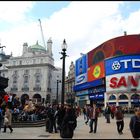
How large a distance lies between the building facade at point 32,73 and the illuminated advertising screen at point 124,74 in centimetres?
3993

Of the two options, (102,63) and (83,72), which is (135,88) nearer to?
(102,63)

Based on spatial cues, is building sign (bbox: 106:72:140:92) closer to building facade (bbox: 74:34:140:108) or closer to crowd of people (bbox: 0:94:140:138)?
building facade (bbox: 74:34:140:108)

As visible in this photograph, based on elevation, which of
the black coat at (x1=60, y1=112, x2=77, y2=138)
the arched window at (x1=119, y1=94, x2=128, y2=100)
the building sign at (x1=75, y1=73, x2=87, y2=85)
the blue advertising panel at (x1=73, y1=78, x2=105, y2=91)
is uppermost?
the building sign at (x1=75, y1=73, x2=87, y2=85)

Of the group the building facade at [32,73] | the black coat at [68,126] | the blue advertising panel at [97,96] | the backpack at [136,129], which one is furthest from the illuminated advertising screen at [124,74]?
the backpack at [136,129]

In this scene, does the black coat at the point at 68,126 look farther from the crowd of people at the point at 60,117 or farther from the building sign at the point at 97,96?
the building sign at the point at 97,96

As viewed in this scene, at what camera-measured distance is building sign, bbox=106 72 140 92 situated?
6131 cm

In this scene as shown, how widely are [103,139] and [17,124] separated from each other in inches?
349

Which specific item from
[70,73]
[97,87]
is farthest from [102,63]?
[70,73]

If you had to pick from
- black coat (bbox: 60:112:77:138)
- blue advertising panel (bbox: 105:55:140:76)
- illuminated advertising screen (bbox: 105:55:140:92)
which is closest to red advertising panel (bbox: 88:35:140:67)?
blue advertising panel (bbox: 105:55:140:76)

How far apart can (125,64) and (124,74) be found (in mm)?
2193

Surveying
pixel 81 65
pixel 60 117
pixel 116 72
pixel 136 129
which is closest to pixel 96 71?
pixel 116 72

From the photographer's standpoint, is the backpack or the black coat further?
the black coat

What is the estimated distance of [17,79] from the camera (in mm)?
107688

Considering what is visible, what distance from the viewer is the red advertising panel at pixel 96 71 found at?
68.9 meters
